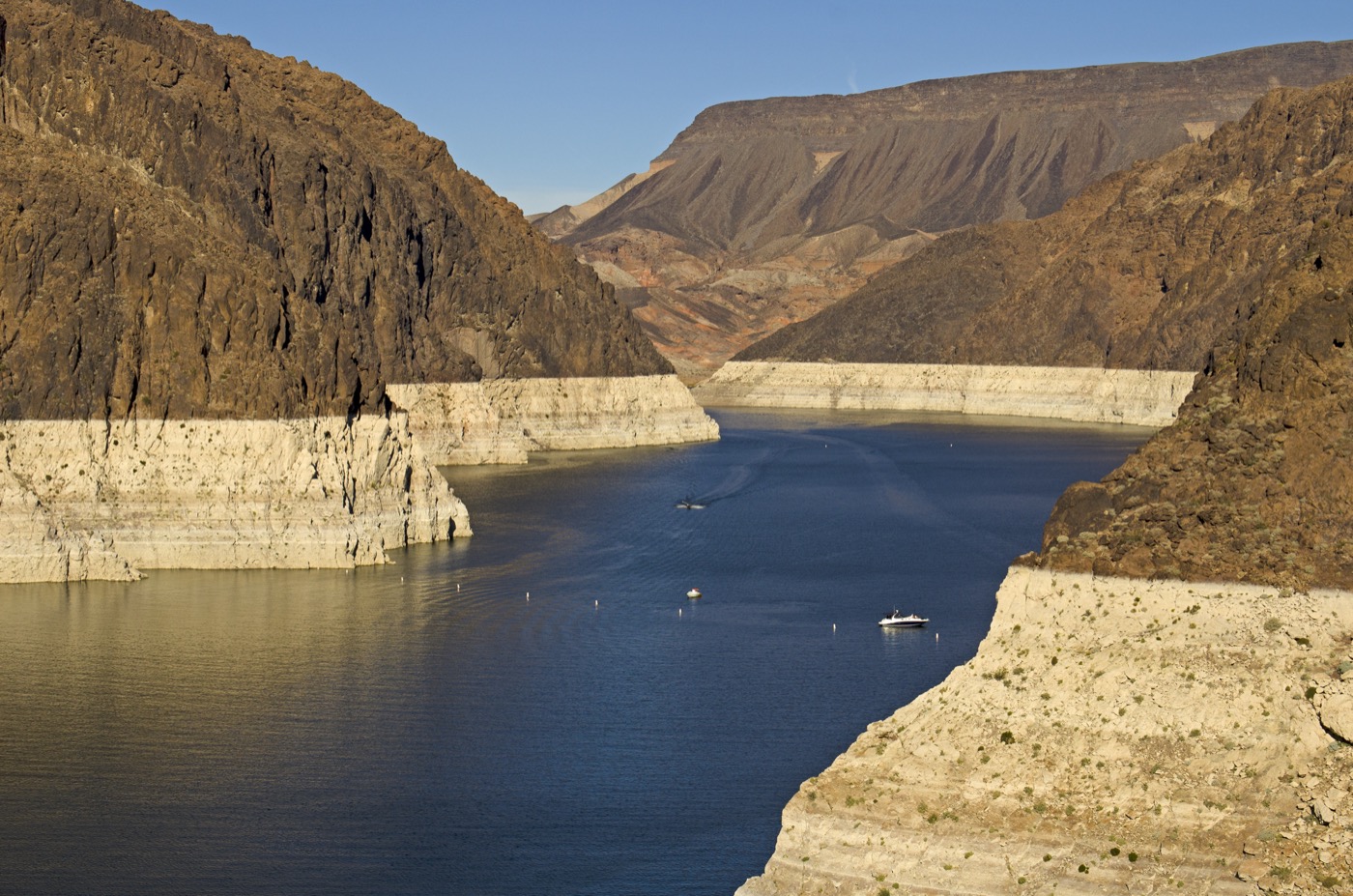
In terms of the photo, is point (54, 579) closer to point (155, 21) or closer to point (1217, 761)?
point (1217, 761)

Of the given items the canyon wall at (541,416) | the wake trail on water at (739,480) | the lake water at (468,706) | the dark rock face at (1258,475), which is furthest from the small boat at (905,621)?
the canyon wall at (541,416)

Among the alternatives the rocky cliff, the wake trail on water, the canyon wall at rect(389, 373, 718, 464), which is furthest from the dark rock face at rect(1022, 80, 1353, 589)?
the canyon wall at rect(389, 373, 718, 464)

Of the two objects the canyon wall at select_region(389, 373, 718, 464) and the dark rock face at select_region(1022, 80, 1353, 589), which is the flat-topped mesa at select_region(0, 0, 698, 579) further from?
the dark rock face at select_region(1022, 80, 1353, 589)

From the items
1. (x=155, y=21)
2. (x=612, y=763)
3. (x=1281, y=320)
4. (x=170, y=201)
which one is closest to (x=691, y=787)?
(x=612, y=763)

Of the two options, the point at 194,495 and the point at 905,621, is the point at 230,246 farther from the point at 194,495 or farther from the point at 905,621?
the point at 905,621

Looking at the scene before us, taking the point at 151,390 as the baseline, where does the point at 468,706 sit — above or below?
below

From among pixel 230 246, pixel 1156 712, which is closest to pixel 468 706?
pixel 1156 712

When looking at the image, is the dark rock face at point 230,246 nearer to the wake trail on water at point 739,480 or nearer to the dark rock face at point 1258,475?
the wake trail on water at point 739,480
